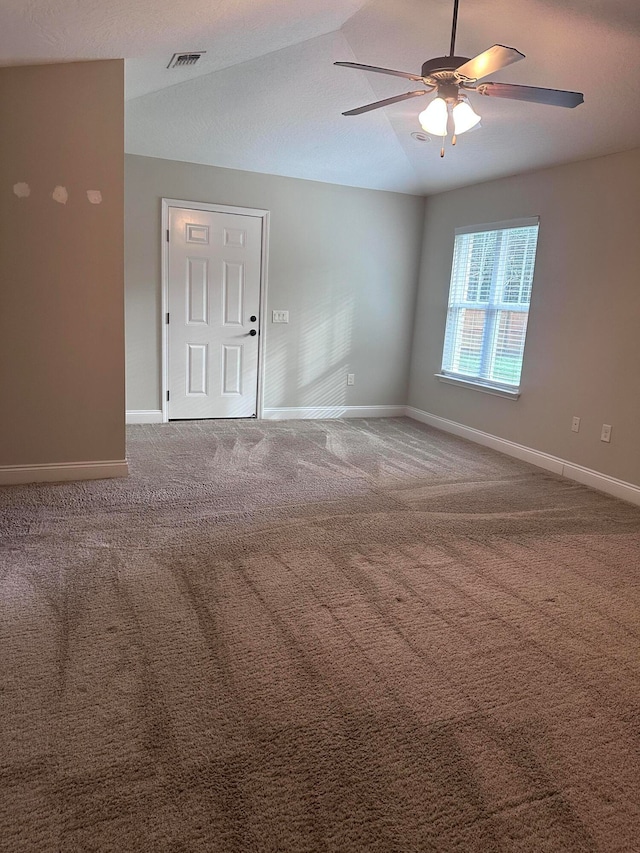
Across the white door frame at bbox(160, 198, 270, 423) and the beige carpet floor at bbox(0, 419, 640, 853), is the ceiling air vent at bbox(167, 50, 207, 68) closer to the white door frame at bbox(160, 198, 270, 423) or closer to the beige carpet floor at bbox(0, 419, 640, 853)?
the white door frame at bbox(160, 198, 270, 423)

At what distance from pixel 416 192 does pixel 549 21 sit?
3.09m

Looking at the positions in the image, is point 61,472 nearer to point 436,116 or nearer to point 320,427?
point 320,427

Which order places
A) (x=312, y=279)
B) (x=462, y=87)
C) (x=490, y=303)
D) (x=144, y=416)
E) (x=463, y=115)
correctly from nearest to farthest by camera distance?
(x=462, y=87) → (x=463, y=115) → (x=490, y=303) → (x=144, y=416) → (x=312, y=279)

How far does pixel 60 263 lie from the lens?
3660 millimetres

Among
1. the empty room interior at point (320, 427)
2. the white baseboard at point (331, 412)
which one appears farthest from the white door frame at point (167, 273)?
the white baseboard at point (331, 412)

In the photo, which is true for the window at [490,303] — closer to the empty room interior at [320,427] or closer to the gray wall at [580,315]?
the empty room interior at [320,427]

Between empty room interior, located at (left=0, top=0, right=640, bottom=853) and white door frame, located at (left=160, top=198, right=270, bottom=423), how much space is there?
1.0 inches

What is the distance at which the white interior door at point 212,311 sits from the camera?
18.0 feet

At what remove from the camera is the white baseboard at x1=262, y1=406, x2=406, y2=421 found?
6148mm

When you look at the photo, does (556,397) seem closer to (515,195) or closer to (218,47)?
(515,195)

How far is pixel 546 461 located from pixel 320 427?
2.12 meters

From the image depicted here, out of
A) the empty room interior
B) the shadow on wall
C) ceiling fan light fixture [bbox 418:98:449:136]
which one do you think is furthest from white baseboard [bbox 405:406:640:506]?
ceiling fan light fixture [bbox 418:98:449:136]

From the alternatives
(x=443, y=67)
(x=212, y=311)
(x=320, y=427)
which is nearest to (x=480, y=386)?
(x=320, y=427)

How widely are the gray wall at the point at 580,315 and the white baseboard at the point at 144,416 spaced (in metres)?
2.96
